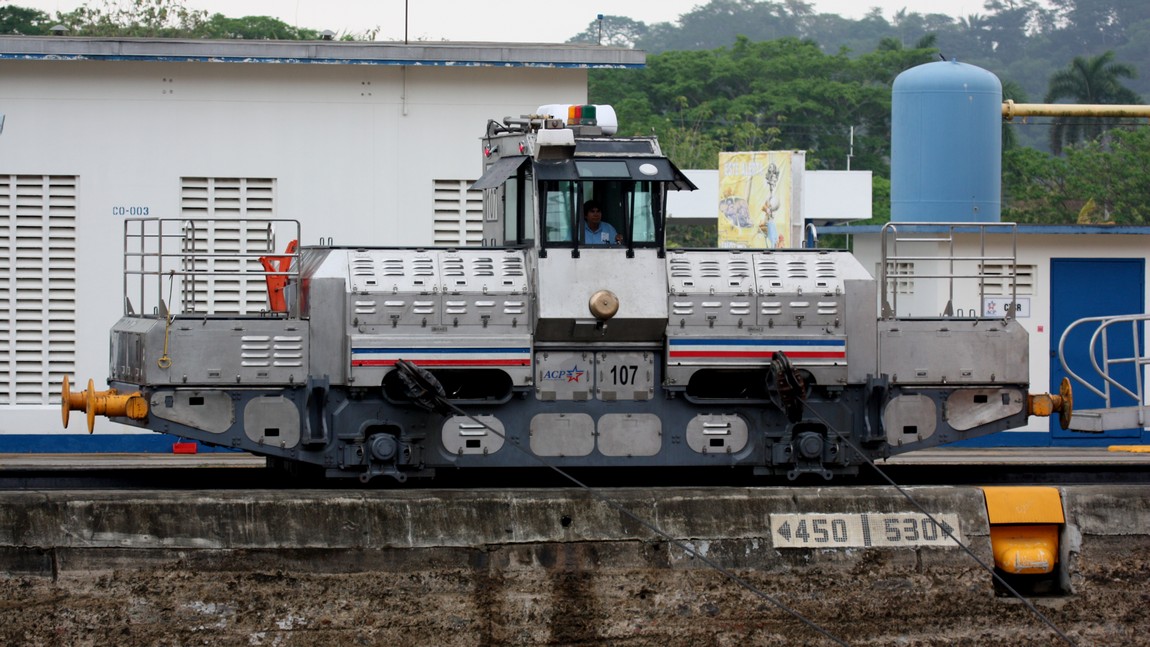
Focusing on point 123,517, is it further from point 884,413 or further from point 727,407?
point 884,413

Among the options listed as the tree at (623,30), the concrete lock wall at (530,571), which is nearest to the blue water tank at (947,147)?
the concrete lock wall at (530,571)

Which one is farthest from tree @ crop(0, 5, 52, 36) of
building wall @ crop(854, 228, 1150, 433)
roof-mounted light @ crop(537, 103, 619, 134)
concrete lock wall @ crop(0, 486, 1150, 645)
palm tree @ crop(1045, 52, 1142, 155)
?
palm tree @ crop(1045, 52, 1142, 155)

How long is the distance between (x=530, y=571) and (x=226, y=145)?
1037 centimetres

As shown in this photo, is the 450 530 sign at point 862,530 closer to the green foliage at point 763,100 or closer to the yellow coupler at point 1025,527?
the yellow coupler at point 1025,527

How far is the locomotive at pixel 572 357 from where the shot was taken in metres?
12.0

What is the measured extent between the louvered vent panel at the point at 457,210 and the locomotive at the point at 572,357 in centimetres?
589

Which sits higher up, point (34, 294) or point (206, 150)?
point (206, 150)


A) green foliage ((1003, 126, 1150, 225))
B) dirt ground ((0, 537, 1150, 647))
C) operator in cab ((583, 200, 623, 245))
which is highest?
green foliage ((1003, 126, 1150, 225))

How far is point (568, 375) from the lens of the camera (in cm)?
1234

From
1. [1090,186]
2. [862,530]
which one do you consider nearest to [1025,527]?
[862,530]

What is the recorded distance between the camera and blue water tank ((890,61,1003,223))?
72.8 feet

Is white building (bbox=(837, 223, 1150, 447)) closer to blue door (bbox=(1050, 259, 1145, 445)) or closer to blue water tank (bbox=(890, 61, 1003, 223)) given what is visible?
blue door (bbox=(1050, 259, 1145, 445))

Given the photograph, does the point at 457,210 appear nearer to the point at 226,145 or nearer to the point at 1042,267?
the point at 226,145

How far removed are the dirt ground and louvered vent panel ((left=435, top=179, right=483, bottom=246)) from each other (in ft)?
30.1
